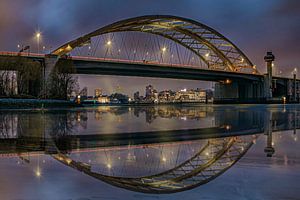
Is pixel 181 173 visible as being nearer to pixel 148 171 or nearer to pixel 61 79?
pixel 148 171

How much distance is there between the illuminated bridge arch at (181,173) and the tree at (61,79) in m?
57.8

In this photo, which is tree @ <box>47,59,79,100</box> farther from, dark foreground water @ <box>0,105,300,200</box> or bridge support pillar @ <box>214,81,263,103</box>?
bridge support pillar @ <box>214,81,263,103</box>

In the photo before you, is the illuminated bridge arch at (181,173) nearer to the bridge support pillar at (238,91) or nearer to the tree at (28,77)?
the tree at (28,77)

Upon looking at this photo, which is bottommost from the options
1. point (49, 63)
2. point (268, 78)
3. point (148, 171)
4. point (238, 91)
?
point (148, 171)

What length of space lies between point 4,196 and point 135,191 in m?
2.25

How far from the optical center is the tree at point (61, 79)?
65312mm

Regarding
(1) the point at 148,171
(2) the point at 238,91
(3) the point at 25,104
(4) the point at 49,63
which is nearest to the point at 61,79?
(4) the point at 49,63

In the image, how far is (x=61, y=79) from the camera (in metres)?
68.6

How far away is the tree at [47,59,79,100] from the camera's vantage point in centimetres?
6531

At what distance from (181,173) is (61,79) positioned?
65282 millimetres

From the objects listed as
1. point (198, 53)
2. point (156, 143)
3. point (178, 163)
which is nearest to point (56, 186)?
point (178, 163)

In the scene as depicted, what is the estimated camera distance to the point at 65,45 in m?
77.0

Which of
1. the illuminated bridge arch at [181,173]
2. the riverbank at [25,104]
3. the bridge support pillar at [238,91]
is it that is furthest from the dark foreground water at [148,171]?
the bridge support pillar at [238,91]

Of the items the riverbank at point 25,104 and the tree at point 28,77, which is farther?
the tree at point 28,77
